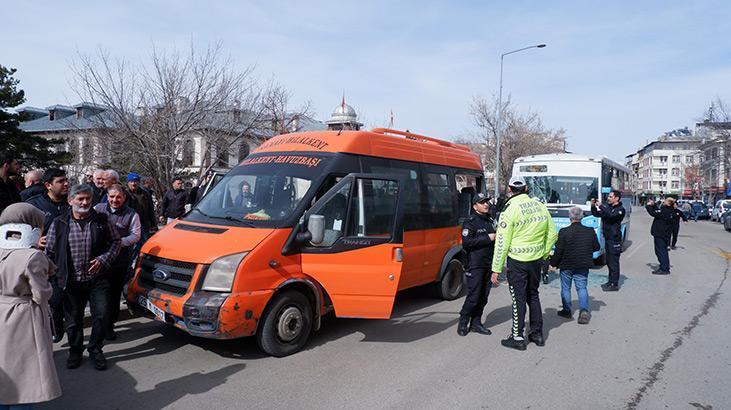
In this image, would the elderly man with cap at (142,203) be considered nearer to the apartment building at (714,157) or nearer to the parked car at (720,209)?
the parked car at (720,209)

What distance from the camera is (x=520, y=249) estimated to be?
581 cm

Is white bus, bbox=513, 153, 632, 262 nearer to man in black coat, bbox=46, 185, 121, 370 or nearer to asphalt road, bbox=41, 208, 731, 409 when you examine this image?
asphalt road, bbox=41, 208, 731, 409

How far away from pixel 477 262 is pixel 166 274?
3.65m

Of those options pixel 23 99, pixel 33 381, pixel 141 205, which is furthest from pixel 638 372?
pixel 23 99

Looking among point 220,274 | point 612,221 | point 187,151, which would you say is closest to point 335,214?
point 220,274

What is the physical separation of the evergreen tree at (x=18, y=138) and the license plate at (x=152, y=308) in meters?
27.1

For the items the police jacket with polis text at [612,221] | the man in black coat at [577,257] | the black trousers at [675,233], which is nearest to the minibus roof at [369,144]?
the man in black coat at [577,257]

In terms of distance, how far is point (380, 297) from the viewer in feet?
18.5

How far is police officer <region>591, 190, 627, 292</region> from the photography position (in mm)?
9500

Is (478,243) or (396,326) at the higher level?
(478,243)

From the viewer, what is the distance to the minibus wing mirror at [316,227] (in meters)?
5.14

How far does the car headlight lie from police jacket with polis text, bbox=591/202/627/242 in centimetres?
770

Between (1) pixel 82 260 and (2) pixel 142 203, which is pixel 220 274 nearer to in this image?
(1) pixel 82 260

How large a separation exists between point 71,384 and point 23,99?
32.5 metres
